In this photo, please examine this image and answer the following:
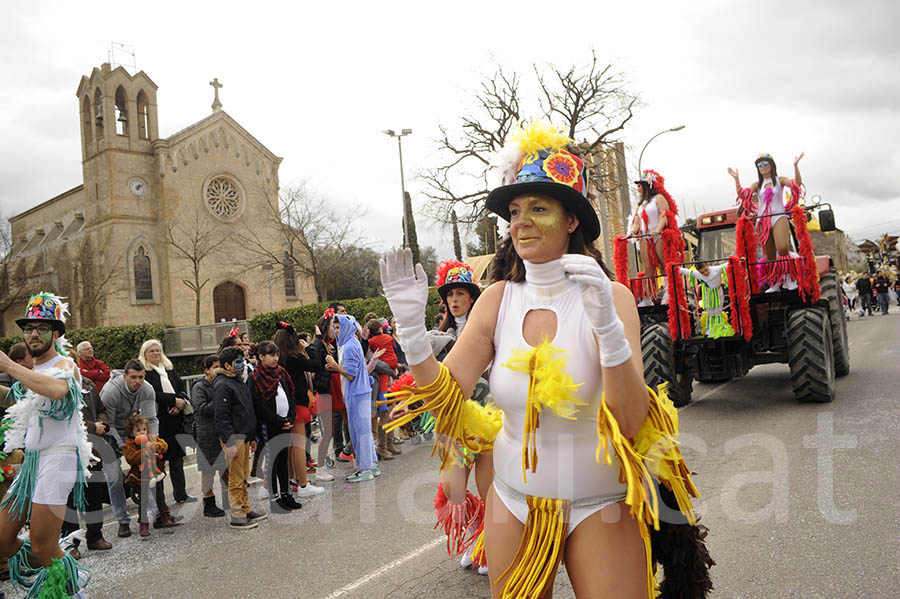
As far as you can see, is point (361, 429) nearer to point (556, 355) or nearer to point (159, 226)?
point (556, 355)

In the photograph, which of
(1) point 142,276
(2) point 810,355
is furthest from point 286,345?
(1) point 142,276

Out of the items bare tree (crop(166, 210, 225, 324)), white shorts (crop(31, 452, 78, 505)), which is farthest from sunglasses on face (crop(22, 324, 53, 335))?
bare tree (crop(166, 210, 225, 324))

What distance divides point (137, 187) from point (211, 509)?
107 feet

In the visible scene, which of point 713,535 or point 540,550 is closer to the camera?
point 540,550

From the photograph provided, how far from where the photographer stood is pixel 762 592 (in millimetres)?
3332

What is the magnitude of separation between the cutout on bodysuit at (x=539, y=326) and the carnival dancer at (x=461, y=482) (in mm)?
623

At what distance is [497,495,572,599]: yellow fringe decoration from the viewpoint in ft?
6.05

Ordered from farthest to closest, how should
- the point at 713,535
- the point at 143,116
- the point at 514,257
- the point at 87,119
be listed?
1. the point at 87,119
2. the point at 143,116
3. the point at 713,535
4. the point at 514,257

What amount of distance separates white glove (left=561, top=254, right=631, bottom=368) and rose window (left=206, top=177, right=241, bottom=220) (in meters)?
36.6

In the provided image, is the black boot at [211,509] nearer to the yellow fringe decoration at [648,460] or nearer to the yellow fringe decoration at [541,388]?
the yellow fringe decoration at [541,388]

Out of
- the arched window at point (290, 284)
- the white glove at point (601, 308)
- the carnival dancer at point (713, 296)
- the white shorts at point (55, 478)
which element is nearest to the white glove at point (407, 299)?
the white glove at point (601, 308)

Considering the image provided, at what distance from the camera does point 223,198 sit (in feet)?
119

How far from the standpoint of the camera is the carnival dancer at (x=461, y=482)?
2.66 metres

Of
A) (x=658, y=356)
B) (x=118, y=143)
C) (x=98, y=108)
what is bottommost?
(x=658, y=356)
